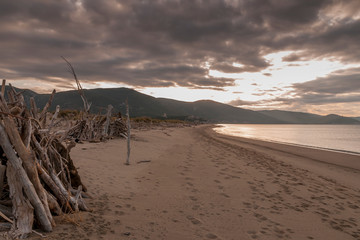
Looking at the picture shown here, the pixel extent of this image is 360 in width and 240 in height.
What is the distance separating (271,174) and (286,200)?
3.03 meters

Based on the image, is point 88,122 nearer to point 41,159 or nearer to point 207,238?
point 41,159

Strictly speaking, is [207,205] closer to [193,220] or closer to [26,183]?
[193,220]

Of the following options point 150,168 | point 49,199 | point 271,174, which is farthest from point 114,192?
point 271,174

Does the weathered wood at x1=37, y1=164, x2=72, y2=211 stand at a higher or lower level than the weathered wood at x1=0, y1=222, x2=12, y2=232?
higher

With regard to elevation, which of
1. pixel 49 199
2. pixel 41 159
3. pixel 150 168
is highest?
pixel 41 159

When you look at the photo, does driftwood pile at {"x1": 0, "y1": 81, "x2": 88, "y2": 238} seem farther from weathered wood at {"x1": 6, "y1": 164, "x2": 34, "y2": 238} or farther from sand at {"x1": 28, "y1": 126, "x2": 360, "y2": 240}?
sand at {"x1": 28, "y1": 126, "x2": 360, "y2": 240}

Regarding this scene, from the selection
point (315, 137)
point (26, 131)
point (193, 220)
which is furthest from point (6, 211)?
point (315, 137)

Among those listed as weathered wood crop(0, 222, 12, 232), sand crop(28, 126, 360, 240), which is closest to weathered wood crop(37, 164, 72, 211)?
sand crop(28, 126, 360, 240)

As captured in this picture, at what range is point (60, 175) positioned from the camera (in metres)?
4.53

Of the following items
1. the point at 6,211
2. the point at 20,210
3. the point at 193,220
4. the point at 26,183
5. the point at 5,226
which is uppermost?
the point at 26,183

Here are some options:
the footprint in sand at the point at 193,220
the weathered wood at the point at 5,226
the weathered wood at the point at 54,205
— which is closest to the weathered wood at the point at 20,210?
the weathered wood at the point at 5,226

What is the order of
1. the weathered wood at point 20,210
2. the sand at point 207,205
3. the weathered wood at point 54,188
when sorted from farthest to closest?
the sand at point 207,205 → the weathered wood at point 54,188 → the weathered wood at point 20,210

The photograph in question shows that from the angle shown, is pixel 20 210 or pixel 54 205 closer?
pixel 20 210

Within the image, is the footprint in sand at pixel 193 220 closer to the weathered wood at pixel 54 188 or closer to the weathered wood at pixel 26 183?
the weathered wood at pixel 54 188
